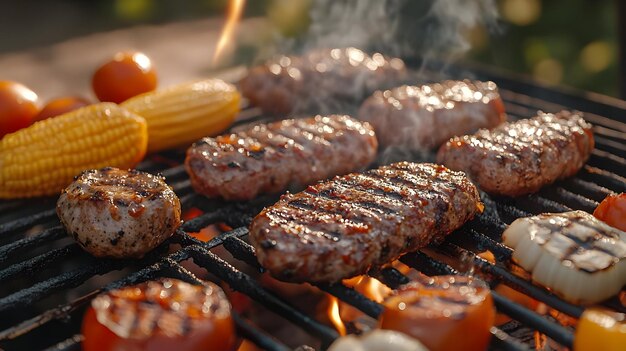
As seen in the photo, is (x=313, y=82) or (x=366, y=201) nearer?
(x=366, y=201)

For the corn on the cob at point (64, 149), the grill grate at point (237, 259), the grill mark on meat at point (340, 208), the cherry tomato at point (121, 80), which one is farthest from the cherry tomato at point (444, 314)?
the cherry tomato at point (121, 80)

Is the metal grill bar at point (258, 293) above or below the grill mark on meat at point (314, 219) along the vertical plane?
below

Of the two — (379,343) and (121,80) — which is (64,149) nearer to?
(121,80)

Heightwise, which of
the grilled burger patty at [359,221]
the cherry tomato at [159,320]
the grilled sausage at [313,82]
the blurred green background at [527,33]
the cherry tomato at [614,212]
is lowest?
the blurred green background at [527,33]

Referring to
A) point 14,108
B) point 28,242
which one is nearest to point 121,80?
point 14,108

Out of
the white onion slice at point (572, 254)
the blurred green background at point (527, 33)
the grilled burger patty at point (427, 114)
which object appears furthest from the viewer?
the blurred green background at point (527, 33)

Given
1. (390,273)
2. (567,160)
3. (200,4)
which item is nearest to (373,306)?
(390,273)

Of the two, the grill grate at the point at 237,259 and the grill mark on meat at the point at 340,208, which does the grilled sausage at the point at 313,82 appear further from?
the grill mark on meat at the point at 340,208
